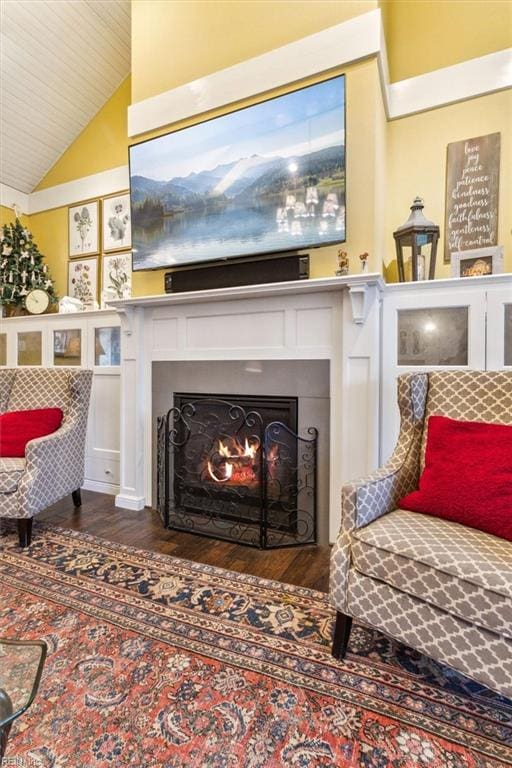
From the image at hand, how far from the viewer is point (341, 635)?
1.41 metres

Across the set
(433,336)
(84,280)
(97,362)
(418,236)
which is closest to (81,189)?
(84,280)

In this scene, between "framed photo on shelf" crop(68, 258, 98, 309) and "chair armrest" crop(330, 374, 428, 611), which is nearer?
"chair armrest" crop(330, 374, 428, 611)

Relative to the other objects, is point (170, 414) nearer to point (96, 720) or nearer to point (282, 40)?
point (96, 720)

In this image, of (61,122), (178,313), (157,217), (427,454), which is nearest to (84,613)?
(427,454)

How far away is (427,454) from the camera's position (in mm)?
1688

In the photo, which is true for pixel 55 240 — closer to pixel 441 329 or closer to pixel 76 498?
pixel 76 498

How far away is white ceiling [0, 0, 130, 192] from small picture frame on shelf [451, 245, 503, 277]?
11.5ft

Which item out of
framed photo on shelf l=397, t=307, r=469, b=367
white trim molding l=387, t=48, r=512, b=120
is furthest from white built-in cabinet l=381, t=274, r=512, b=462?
white trim molding l=387, t=48, r=512, b=120

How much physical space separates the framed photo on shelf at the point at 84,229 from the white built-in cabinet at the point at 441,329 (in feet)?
10.2

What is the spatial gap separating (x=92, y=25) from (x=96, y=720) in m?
4.77

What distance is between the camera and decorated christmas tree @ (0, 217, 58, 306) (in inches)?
151

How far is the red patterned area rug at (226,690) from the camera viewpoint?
3.52 feet

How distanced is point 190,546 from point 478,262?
2.37 m

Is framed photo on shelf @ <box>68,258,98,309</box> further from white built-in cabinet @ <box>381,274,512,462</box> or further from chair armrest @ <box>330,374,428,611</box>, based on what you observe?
chair armrest @ <box>330,374,428,611</box>
